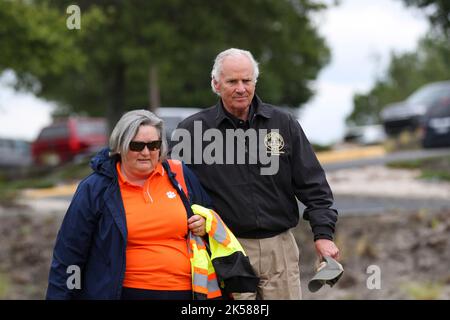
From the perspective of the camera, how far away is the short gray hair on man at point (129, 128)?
4.25m

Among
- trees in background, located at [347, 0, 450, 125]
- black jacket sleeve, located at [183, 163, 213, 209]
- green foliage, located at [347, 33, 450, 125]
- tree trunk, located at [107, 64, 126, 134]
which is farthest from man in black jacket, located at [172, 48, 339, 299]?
green foliage, located at [347, 33, 450, 125]

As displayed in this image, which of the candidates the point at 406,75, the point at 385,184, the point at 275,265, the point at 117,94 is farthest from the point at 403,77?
the point at 275,265

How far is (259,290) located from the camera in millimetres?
4820

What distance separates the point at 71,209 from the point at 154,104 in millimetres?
21840

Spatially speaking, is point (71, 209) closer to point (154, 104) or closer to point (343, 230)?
point (343, 230)

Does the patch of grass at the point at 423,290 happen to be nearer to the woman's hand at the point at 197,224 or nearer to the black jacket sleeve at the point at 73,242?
the woman's hand at the point at 197,224

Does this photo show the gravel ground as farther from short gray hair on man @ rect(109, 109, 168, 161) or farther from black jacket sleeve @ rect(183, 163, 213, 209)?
short gray hair on man @ rect(109, 109, 168, 161)

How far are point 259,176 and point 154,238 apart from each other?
0.70 m

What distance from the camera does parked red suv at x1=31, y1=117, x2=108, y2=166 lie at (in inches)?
1021

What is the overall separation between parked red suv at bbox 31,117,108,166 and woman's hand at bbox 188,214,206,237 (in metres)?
21.5

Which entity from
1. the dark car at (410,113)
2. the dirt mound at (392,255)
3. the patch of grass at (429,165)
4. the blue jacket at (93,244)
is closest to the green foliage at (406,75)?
the dark car at (410,113)

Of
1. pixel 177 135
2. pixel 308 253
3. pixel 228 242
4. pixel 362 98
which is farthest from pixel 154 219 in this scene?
pixel 362 98

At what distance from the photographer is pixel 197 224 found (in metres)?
4.30

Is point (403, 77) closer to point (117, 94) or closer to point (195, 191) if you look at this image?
point (117, 94)
